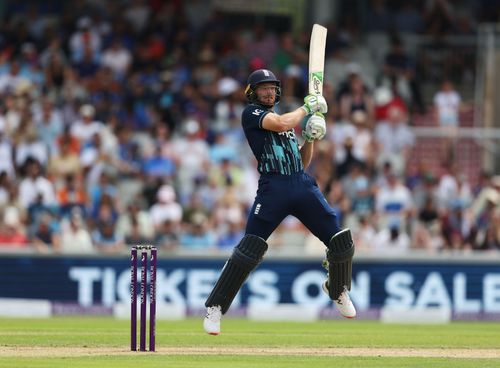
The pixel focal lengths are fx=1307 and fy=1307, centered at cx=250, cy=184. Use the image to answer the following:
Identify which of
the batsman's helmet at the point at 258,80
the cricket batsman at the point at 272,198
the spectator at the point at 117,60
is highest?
the spectator at the point at 117,60

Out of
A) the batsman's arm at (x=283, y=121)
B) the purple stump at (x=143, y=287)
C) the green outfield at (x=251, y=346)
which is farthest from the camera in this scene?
the batsman's arm at (x=283, y=121)

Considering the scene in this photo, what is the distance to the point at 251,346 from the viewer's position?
1002 centimetres

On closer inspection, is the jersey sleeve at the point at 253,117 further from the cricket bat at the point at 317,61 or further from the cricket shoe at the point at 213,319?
the cricket shoe at the point at 213,319

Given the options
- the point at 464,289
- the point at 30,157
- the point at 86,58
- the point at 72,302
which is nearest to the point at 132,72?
the point at 86,58

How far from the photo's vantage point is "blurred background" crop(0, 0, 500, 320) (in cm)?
1706

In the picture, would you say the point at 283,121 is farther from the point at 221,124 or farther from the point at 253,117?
the point at 221,124

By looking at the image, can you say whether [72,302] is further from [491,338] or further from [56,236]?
[491,338]

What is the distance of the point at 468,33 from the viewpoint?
72.2ft

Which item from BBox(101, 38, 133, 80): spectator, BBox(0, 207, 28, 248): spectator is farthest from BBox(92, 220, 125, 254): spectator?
BBox(101, 38, 133, 80): spectator

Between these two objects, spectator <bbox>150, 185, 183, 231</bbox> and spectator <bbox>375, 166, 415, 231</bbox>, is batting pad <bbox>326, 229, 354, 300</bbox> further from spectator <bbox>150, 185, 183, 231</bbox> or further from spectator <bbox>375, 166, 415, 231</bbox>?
spectator <bbox>375, 166, 415, 231</bbox>

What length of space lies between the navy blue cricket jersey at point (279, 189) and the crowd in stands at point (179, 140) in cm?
709

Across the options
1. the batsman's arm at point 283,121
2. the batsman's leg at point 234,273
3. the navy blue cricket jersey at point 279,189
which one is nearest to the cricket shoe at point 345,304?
the navy blue cricket jersey at point 279,189

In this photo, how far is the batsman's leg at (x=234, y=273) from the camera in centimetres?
937

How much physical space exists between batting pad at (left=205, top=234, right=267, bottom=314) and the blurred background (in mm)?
6720
